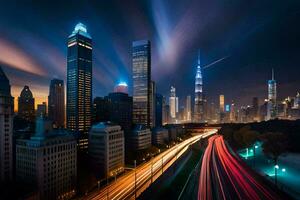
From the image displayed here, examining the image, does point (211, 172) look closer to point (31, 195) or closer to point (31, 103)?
point (31, 195)

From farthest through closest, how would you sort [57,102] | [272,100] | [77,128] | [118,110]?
[272,100] → [57,102] → [118,110] → [77,128]

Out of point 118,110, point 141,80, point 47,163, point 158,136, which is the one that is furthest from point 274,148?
point 141,80

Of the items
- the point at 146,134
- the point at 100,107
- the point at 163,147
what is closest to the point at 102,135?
the point at 146,134

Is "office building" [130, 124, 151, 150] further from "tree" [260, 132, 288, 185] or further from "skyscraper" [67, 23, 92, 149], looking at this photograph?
"skyscraper" [67, 23, 92, 149]

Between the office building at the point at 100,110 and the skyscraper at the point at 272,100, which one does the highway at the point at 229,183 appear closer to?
the office building at the point at 100,110

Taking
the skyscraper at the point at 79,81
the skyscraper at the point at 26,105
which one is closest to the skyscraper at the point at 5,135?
the skyscraper at the point at 79,81

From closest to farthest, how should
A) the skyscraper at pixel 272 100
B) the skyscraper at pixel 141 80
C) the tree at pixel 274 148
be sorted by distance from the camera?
the tree at pixel 274 148, the skyscraper at pixel 141 80, the skyscraper at pixel 272 100

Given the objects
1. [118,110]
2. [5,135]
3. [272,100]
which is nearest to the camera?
[5,135]

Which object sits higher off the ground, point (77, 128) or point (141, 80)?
point (141, 80)

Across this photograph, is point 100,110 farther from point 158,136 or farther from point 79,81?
point 158,136
